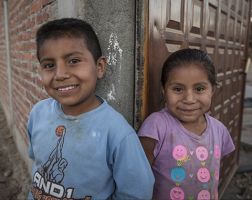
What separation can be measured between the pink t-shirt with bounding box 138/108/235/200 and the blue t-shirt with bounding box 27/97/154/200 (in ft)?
0.70

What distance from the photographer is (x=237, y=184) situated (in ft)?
9.57

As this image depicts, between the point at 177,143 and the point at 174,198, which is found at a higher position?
the point at 177,143

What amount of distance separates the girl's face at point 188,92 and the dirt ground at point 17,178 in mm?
2112

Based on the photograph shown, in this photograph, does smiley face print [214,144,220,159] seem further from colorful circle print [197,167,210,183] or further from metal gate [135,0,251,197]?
metal gate [135,0,251,197]

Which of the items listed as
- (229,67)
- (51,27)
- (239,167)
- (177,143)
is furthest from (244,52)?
(51,27)

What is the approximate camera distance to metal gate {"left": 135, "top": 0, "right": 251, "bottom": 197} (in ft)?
4.14

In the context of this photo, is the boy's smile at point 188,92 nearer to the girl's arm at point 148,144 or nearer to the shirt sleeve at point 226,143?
the girl's arm at point 148,144

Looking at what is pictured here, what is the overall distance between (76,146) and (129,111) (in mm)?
461

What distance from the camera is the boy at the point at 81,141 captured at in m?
0.95

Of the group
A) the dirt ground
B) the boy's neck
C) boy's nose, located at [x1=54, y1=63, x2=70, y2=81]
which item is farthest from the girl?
the dirt ground

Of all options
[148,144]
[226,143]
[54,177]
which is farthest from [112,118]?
[226,143]

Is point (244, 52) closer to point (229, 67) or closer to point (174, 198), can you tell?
point (229, 67)

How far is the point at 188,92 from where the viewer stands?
1140 mm

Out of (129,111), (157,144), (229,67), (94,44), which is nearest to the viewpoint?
(94,44)
